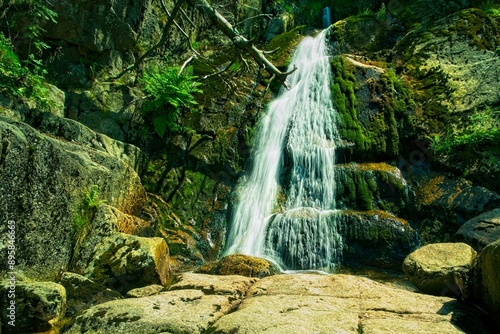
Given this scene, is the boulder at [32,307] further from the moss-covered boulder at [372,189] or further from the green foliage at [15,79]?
the moss-covered boulder at [372,189]

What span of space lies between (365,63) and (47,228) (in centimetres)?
997

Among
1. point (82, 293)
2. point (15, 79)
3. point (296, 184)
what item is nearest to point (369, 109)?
point (296, 184)

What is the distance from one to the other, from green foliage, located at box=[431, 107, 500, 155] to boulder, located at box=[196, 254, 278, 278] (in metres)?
5.54

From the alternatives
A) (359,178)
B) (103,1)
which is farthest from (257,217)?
(103,1)

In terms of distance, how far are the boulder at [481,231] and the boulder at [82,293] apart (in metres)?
5.89

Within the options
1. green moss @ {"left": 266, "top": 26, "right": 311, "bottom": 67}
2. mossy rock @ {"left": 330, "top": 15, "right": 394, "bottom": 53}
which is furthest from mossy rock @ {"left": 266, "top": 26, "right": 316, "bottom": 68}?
mossy rock @ {"left": 330, "top": 15, "right": 394, "bottom": 53}

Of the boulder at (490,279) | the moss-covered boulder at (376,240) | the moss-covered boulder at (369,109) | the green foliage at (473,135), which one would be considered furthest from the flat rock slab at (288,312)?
the green foliage at (473,135)

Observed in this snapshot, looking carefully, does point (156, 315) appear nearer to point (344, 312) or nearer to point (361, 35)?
point (344, 312)

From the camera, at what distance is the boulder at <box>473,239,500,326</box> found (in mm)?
3117

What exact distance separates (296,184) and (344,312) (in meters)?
6.29

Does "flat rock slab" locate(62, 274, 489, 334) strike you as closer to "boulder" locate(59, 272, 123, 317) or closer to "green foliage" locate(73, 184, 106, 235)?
"boulder" locate(59, 272, 123, 317)

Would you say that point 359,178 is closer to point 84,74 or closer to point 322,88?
point 322,88

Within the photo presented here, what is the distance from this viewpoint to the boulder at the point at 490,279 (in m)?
3.12

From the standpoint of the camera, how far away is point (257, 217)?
9398 millimetres
